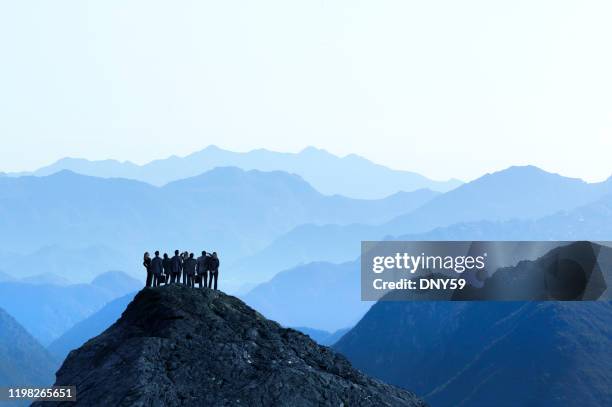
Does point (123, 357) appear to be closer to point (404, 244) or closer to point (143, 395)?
point (143, 395)

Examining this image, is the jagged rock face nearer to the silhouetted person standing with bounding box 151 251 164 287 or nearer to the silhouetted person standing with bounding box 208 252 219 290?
the silhouetted person standing with bounding box 208 252 219 290

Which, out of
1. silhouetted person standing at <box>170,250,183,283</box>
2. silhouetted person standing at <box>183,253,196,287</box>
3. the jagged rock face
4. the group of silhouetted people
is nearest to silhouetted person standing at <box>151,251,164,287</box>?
the group of silhouetted people

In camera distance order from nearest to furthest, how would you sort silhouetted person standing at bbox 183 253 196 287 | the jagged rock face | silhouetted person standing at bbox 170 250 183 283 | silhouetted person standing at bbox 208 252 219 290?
the jagged rock face
silhouetted person standing at bbox 208 252 219 290
silhouetted person standing at bbox 183 253 196 287
silhouetted person standing at bbox 170 250 183 283

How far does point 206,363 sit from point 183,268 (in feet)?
Answer: 38.0

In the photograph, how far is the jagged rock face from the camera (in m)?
59.2

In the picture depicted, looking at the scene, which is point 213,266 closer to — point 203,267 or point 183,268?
point 203,267

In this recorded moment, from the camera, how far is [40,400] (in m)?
65.2

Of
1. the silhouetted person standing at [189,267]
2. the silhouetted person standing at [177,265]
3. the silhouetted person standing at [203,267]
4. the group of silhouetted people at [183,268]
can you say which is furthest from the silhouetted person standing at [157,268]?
the silhouetted person standing at [203,267]

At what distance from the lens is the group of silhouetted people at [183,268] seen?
2793 inches

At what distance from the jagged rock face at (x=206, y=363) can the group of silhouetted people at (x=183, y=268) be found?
6.80 ft

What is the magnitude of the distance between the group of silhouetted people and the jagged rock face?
2.07 metres

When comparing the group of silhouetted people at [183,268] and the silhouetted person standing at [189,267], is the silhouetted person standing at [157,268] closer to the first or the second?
the group of silhouetted people at [183,268]

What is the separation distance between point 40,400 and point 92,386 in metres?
6.61

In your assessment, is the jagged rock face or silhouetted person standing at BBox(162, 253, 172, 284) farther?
silhouetted person standing at BBox(162, 253, 172, 284)
